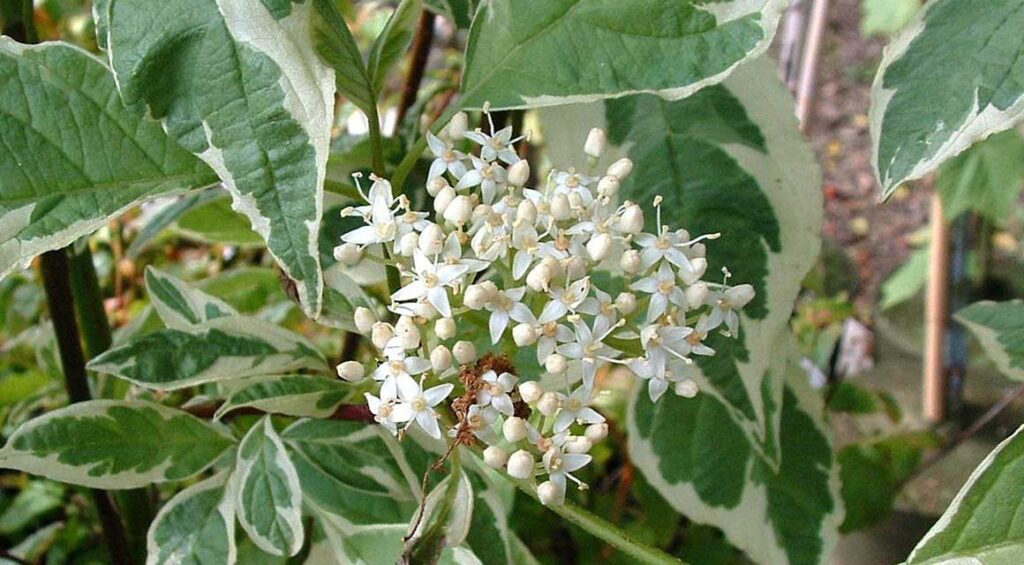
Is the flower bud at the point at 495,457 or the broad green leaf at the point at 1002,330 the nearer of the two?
the flower bud at the point at 495,457

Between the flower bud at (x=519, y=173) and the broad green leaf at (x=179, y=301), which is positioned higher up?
the flower bud at (x=519, y=173)

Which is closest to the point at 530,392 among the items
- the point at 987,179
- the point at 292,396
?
the point at 292,396

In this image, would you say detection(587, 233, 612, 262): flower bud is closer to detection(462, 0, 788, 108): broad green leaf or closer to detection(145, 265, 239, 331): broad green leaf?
detection(462, 0, 788, 108): broad green leaf

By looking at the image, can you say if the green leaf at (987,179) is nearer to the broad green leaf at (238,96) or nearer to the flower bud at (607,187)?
the flower bud at (607,187)

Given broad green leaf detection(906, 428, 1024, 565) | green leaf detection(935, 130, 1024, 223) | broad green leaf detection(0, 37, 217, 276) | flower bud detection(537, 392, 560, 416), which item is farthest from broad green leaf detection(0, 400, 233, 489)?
green leaf detection(935, 130, 1024, 223)

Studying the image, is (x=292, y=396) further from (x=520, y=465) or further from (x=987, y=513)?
(x=987, y=513)

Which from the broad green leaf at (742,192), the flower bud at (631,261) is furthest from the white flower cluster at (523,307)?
the broad green leaf at (742,192)

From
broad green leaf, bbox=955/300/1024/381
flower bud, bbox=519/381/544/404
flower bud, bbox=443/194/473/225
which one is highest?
flower bud, bbox=443/194/473/225
